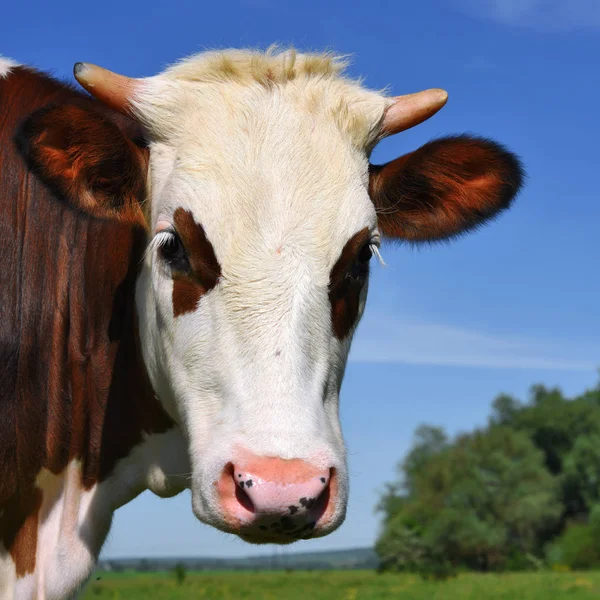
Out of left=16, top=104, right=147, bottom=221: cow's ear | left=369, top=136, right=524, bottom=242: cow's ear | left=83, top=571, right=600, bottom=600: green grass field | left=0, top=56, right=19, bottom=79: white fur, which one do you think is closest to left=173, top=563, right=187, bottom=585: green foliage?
left=83, top=571, right=600, bottom=600: green grass field

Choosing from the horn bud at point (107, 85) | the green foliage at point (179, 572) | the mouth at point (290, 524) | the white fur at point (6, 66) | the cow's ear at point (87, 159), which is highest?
the white fur at point (6, 66)

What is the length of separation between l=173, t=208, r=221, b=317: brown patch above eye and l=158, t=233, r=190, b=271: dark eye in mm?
35

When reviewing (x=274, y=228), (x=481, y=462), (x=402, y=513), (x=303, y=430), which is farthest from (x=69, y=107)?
(x=481, y=462)

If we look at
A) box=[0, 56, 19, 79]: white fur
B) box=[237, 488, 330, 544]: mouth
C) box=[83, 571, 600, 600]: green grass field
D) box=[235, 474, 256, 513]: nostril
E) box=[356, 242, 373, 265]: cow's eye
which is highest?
box=[0, 56, 19, 79]: white fur

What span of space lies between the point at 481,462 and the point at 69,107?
92.6 m

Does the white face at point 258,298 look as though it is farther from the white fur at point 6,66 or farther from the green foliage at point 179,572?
the green foliage at point 179,572

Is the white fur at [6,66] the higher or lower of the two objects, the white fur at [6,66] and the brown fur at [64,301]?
the higher

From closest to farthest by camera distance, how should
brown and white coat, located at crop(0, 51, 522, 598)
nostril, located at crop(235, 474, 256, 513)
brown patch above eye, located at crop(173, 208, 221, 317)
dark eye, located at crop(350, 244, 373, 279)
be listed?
nostril, located at crop(235, 474, 256, 513) < brown and white coat, located at crop(0, 51, 522, 598) < brown patch above eye, located at crop(173, 208, 221, 317) < dark eye, located at crop(350, 244, 373, 279)

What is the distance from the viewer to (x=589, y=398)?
111312mm

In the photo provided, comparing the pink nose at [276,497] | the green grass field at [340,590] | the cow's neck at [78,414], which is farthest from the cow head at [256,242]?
the green grass field at [340,590]

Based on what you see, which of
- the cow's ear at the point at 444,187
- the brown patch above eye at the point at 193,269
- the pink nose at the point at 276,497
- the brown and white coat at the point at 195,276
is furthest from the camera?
the cow's ear at the point at 444,187

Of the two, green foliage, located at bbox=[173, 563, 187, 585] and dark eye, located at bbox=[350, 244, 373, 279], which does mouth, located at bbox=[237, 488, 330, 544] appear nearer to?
dark eye, located at bbox=[350, 244, 373, 279]

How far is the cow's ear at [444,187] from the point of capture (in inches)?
213

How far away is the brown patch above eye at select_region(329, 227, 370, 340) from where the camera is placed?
436 cm
